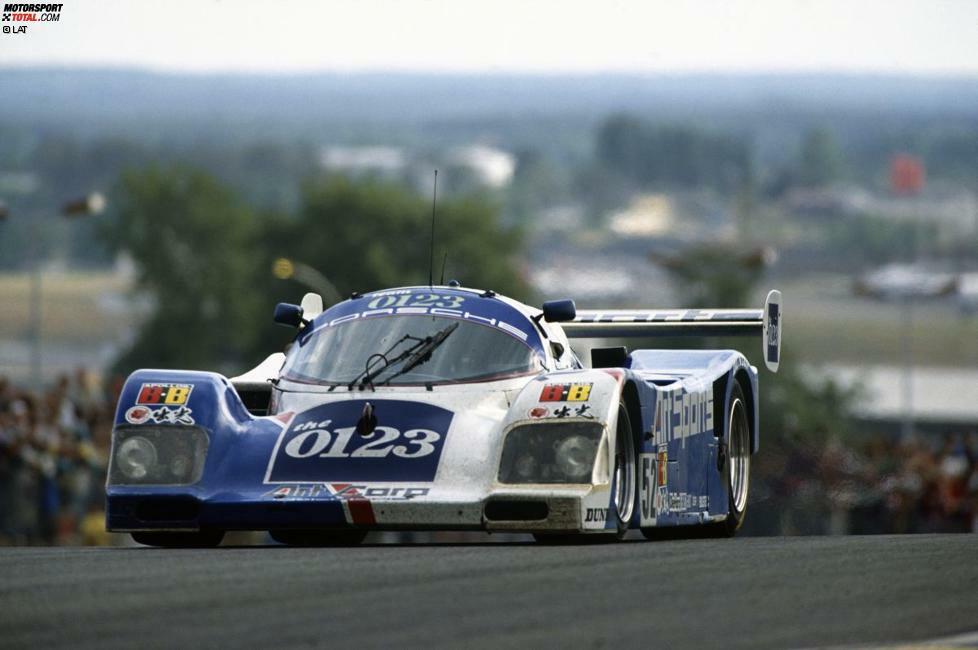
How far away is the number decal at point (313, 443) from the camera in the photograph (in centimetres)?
1046

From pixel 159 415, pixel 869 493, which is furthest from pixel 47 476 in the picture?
pixel 159 415

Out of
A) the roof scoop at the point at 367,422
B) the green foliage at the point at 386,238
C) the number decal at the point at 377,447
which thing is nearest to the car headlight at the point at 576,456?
the number decal at the point at 377,447

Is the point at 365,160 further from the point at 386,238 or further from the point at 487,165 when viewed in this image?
the point at 386,238

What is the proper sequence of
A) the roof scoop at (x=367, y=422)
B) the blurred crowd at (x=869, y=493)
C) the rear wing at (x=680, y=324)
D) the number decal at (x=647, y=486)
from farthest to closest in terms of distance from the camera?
1. the blurred crowd at (x=869, y=493)
2. the rear wing at (x=680, y=324)
3. the number decal at (x=647, y=486)
4. the roof scoop at (x=367, y=422)

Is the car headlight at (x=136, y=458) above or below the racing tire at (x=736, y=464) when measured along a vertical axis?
above

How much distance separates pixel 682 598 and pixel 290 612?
57.1 inches

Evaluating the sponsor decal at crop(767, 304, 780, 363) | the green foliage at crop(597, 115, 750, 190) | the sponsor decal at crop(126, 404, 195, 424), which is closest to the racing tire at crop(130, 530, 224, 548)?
the sponsor decal at crop(126, 404, 195, 424)

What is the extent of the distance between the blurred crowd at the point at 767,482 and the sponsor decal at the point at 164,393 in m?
9.13

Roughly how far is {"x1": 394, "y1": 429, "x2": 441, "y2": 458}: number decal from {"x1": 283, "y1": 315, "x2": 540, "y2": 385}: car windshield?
0.67m

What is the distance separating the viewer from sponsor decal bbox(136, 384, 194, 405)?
10719 millimetres

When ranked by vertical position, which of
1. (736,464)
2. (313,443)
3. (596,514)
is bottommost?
(736,464)

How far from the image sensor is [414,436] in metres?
10.5

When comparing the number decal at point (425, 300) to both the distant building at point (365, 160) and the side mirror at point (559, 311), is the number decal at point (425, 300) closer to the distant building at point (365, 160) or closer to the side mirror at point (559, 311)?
the side mirror at point (559, 311)

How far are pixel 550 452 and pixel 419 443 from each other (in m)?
0.68
